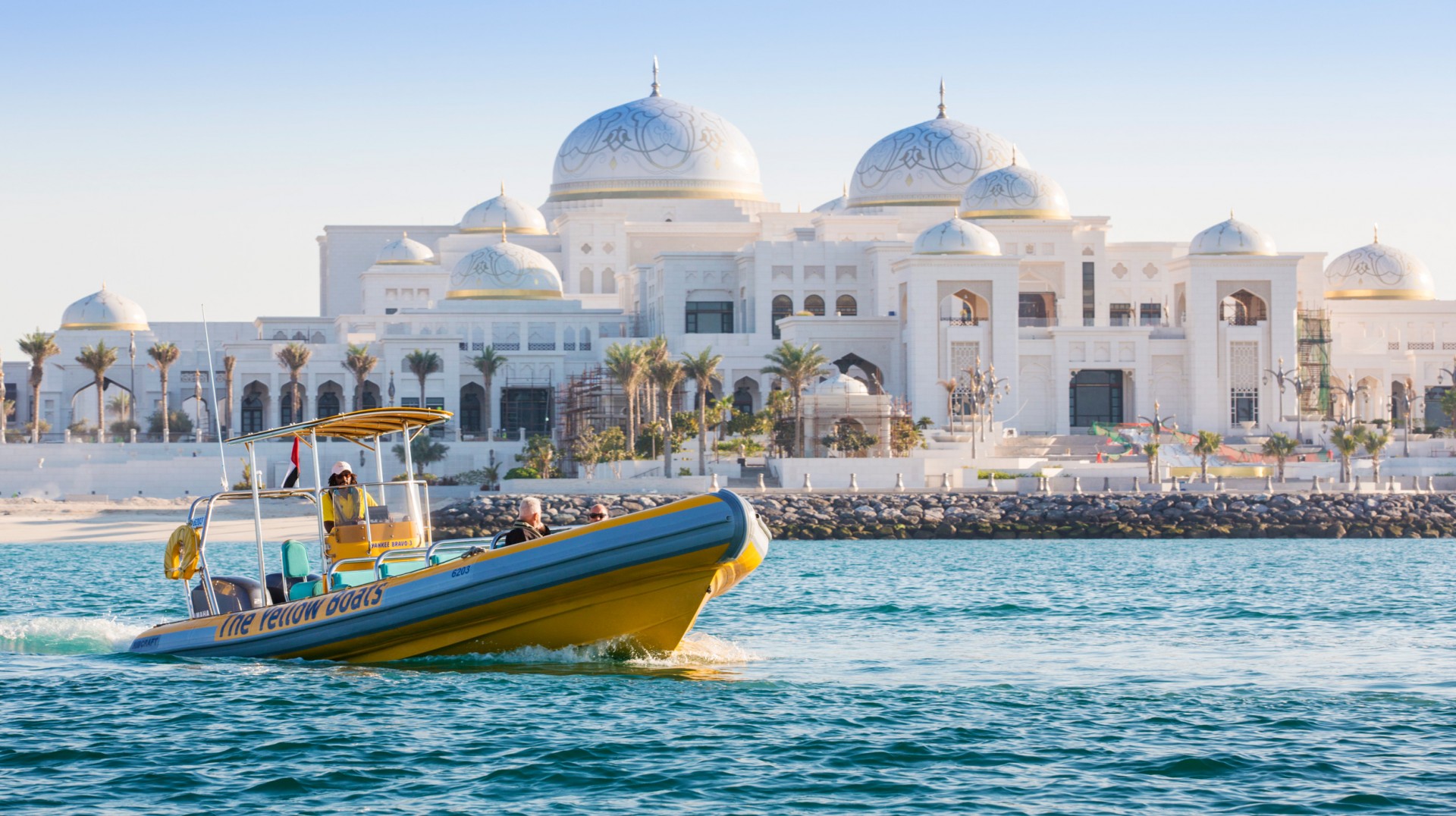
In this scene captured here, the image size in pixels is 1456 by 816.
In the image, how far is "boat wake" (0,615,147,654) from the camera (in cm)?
2239

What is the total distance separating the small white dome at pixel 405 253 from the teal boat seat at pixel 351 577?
65341 mm

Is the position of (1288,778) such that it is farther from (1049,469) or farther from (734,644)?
(1049,469)

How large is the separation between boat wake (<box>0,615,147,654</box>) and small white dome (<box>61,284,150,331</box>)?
5514 cm

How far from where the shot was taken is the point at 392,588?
18.7 metres

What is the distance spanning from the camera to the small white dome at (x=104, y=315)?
77.4m

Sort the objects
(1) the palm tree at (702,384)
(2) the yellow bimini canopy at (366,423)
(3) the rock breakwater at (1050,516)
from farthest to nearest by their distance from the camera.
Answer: (1) the palm tree at (702,384) → (3) the rock breakwater at (1050,516) → (2) the yellow bimini canopy at (366,423)

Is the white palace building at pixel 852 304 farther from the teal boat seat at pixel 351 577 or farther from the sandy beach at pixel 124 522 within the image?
the teal boat seat at pixel 351 577

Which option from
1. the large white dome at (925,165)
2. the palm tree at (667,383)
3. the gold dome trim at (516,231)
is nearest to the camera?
the palm tree at (667,383)

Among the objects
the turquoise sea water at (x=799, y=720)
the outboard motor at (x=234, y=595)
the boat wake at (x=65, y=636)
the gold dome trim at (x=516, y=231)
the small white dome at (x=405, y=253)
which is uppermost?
the gold dome trim at (x=516, y=231)

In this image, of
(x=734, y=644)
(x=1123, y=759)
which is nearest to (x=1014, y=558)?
(x=734, y=644)

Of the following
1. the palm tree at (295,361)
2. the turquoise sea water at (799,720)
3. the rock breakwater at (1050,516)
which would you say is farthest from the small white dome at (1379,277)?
the turquoise sea water at (799,720)

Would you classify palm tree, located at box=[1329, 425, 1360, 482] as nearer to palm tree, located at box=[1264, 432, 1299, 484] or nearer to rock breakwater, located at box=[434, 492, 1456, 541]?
palm tree, located at box=[1264, 432, 1299, 484]

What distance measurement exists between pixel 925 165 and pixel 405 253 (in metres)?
23.6

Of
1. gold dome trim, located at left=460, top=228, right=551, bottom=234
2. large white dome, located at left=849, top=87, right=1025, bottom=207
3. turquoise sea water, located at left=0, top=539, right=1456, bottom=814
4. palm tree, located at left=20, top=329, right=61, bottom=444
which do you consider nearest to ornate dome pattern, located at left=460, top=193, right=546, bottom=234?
gold dome trim, located at left=460, top=228, right=551, bottom=234
